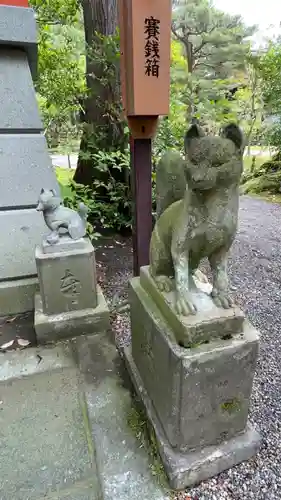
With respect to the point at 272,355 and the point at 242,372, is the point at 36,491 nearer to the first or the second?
the point at 242,372

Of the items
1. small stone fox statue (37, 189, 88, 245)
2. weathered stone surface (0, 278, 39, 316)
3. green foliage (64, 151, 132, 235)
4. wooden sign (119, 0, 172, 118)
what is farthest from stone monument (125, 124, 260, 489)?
green foliage (64, 151, 132, 235)

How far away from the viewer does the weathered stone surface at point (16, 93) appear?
282cm

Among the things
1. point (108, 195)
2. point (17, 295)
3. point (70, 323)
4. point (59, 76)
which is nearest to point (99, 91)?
point (59, 76)

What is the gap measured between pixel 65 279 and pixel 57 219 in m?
0.47

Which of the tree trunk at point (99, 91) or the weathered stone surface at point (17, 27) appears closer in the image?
the weathered stone surface at point (17, 27)

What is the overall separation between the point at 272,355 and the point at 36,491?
5.90ft

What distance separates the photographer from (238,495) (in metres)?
1.52

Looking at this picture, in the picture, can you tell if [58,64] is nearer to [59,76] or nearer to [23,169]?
[59,76]

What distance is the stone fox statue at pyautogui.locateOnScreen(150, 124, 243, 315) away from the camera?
1.24 m

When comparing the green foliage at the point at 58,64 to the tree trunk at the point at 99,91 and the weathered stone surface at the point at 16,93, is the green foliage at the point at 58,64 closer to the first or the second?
the tree trunk at the point at 99,91

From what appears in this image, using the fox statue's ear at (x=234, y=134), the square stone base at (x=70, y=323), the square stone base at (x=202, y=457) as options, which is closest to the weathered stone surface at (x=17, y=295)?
the square stone base at (x=70, y=323)

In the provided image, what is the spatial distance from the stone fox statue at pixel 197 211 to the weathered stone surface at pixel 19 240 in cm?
161

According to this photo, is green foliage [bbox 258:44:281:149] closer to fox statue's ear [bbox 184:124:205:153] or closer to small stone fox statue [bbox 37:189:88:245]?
small stone fox statue [bbox 37:189:88:245]

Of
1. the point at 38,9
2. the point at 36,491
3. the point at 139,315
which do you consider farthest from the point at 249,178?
the point at 36,491
